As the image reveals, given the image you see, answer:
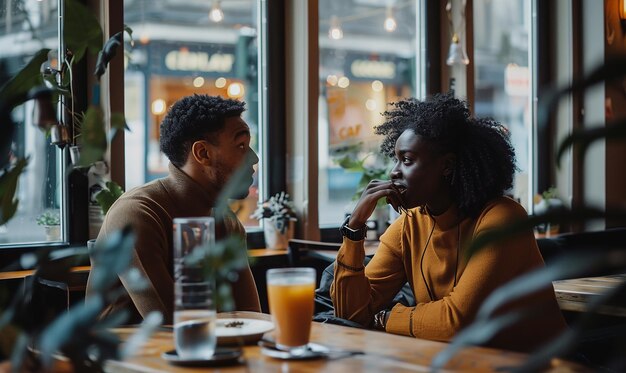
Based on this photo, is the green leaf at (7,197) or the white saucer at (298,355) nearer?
the green leaf at (7,197)

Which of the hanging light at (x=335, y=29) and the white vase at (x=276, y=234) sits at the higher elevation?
the hanging light at (x=335, y=29)

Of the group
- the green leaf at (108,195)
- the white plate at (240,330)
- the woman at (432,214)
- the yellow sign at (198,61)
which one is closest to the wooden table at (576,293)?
the woman at (432,214)

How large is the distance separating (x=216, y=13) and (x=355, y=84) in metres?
1.03

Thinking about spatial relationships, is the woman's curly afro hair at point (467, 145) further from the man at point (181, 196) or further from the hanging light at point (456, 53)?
the hanging light at point (456, 53)

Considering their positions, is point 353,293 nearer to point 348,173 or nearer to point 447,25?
point 348,173

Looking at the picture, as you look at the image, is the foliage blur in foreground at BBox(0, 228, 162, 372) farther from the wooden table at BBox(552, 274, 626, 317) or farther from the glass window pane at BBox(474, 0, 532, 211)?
the glass window pane at BBox(474, 0, 532, 211)

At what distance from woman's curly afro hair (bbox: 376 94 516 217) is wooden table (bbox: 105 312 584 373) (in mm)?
776

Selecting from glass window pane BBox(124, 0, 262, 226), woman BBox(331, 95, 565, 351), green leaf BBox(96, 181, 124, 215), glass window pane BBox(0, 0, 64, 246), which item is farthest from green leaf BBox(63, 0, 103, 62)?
glass window pane BBox(124, 0, 262, 226)

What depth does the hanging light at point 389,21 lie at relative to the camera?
5.45 meters

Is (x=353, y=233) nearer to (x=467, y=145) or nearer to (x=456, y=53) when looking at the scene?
(x=467, y=145)

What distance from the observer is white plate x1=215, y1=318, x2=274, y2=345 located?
171cm

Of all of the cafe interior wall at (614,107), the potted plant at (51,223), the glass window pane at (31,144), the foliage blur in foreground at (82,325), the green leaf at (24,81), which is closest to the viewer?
the foliage blur in foreground at (82,325)

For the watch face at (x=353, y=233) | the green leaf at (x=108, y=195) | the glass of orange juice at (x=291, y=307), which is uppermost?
the green leaf at (x=108, y=195)

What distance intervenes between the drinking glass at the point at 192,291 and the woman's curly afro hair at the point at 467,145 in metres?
1.19
